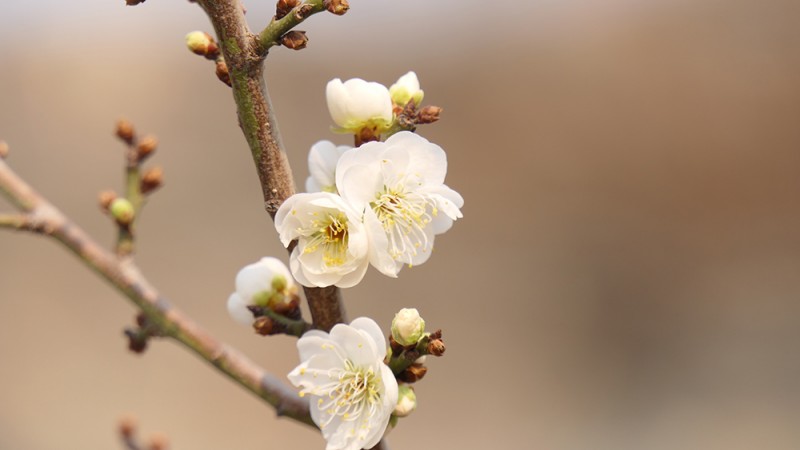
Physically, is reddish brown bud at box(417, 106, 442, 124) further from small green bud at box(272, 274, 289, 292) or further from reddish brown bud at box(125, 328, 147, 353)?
reddish brown bud at box(125, 328, 147, 353)

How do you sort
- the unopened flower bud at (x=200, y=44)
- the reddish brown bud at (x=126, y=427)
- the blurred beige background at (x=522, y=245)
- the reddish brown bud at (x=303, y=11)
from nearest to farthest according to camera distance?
the reddish brown bud at (x=303, y=11) → the unopened flower bud at (x=200, y=44) → the reddish brown bud at (x=126, y=427) → the blurred beige background at (x=522, y=245)

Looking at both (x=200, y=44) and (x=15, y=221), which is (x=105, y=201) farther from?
(x=200, y=44)

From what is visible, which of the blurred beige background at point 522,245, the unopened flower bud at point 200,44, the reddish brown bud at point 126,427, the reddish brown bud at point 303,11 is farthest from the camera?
the blurred beige background at point 522,245

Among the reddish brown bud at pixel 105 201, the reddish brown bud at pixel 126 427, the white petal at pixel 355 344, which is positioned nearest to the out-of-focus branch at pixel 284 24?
the white petal at pixel 355 344

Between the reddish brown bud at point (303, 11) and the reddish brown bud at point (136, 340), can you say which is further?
the reddish brown bud at point (136, 340)

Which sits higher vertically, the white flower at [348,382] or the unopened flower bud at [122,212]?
the unopened flower bud at [122,212]

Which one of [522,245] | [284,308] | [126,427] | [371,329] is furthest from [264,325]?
[522,245]

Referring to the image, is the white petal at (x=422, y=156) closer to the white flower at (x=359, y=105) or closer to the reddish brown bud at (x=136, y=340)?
the white flower at (x=359, y=105)
